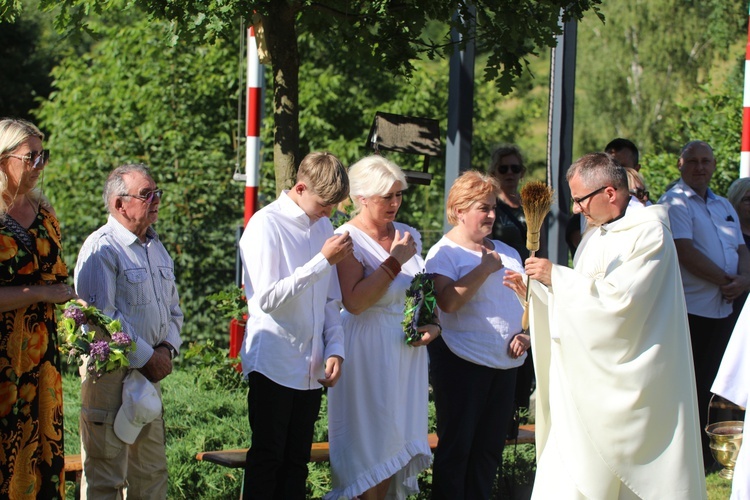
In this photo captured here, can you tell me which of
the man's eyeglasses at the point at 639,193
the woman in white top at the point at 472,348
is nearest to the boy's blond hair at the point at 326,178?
the woman in white top at the point at 472,348

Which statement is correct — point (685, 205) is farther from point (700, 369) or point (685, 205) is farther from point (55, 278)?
point (55, 278)

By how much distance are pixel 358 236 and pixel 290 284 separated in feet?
2.42

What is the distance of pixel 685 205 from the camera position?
726 cm

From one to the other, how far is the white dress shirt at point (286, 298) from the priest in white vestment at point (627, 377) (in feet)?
3.69

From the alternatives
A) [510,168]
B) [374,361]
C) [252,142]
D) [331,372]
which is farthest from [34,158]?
[252,142]

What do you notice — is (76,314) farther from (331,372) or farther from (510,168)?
(510,168)

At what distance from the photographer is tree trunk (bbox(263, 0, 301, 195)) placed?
6031mm

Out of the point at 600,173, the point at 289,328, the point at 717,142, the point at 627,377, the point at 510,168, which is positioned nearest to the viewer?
the point at 627,377

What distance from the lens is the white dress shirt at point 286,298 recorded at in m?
4.80

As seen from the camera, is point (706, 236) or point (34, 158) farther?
point (706, 236)

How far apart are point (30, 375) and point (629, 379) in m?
2.83

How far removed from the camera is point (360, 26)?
6.01 metres

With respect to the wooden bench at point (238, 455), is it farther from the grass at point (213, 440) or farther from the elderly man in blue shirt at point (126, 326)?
the elderly man in blue shirt at point (126, 326)

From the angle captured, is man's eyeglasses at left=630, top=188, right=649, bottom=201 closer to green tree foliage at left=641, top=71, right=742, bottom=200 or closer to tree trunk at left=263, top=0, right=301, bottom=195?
tree trunk at left=263, top=0, right=301, bottom=195
